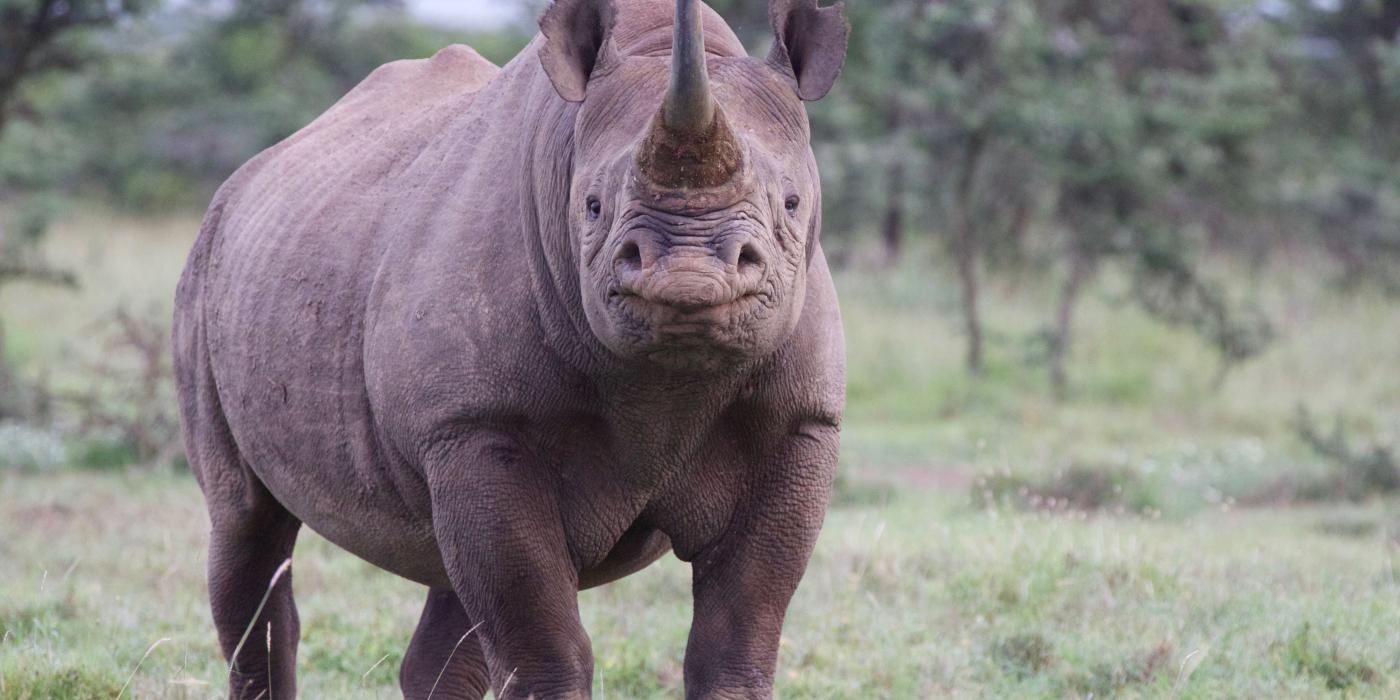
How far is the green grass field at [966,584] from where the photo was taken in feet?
18.2

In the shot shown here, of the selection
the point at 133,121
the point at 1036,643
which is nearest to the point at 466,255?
the point at 1036,643

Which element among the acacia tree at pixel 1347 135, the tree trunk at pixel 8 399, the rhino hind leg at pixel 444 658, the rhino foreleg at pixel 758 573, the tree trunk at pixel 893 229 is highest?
the rhino foreleg at pixel 758 573

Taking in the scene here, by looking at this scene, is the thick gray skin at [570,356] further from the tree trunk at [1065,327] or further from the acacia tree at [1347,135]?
the acacia tree at [1347,135]

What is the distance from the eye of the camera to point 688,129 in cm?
329

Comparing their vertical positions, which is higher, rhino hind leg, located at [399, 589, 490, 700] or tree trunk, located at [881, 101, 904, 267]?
rhino hind leg, located at [399, 589, 490, 700]

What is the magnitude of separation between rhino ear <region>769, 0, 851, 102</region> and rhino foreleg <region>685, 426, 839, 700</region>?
0.78 m

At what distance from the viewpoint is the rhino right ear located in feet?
12.1

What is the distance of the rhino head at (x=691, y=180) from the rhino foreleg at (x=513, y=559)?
1.77 feet

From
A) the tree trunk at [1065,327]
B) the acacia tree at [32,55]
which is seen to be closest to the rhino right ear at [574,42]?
the acacia tree at [32,55]

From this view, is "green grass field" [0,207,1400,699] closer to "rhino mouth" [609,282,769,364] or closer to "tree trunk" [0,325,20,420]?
"tree trunk" [0,325,20,420]

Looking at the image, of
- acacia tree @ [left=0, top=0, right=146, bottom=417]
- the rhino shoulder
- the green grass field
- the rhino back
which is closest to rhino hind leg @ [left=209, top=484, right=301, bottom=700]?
the green grass field

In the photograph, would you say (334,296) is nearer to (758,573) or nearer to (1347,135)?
(758,573)

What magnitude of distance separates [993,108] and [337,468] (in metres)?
11.0

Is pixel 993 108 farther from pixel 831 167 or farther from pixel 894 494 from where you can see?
pixel 894 494
